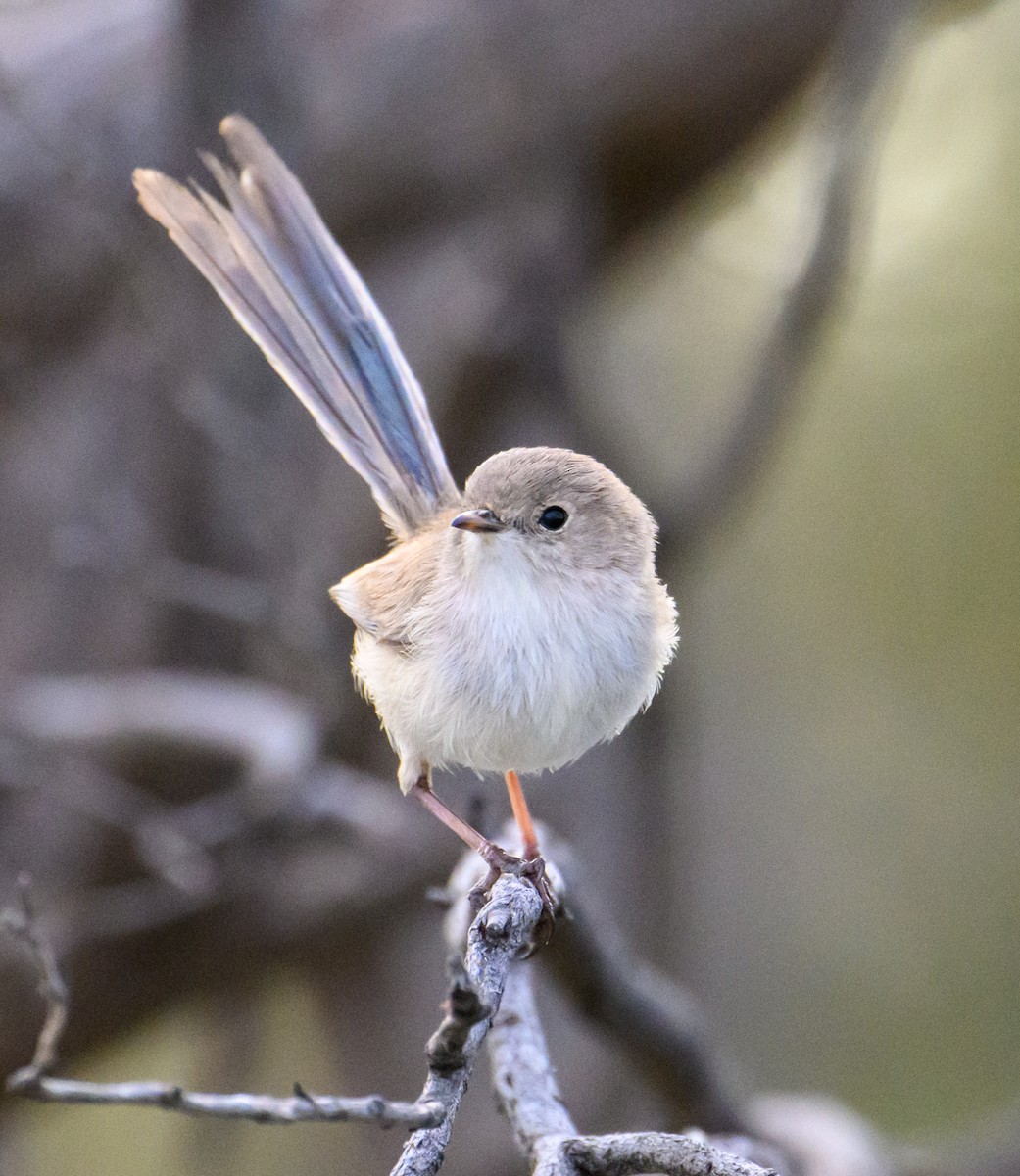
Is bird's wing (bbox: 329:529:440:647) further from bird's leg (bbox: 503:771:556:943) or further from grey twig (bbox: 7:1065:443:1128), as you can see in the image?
grey twig (bbox: 7:1065:443:1128)

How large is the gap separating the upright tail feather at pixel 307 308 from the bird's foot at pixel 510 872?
0.58m

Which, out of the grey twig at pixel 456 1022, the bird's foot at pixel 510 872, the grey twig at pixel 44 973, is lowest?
the grey twig at pixel 456 1022

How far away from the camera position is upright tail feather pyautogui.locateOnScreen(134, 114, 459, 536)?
5.69ft

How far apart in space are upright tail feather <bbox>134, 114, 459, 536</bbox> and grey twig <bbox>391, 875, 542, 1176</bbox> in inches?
27.1

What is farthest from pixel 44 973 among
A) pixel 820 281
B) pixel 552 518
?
pixel 820 281

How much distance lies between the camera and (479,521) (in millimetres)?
1716

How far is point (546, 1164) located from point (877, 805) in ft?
20.6

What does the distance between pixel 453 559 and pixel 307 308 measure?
424mm

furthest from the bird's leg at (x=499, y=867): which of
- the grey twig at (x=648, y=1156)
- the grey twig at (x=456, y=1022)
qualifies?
the grey twig at (x=456, y=1022)

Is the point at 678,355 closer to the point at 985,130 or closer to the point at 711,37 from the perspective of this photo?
the point at 985,130

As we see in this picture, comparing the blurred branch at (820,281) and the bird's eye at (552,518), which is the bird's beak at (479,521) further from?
the blurred branch at (820,281)

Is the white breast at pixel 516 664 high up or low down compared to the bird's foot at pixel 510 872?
up

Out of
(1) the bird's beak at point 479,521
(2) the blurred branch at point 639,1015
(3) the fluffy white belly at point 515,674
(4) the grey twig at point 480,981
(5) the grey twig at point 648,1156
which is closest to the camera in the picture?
(4) the grey twig at point 480,981

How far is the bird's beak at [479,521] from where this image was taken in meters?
1.70
